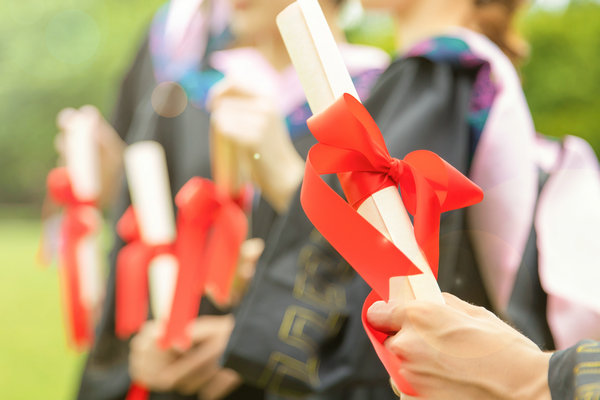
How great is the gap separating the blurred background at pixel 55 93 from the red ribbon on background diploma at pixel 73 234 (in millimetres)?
481

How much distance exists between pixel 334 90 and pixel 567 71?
137 inches

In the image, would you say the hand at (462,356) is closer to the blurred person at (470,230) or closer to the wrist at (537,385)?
the wrist at (537,385)

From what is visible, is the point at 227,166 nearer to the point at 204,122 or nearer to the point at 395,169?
the point at 204,122

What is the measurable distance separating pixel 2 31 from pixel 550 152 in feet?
29.0

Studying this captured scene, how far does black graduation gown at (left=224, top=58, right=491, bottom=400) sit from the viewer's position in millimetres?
543

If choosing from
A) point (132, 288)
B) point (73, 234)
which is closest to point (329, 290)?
point (132, 288)

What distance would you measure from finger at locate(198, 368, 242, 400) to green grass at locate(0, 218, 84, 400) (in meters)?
1.60

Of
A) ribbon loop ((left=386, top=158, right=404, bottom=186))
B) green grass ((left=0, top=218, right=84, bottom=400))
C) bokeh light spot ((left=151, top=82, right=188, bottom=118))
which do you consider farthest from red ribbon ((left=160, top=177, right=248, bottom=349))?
green grass ((left=0, top=218, right=84, bottom=400))

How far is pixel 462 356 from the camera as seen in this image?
0.29m

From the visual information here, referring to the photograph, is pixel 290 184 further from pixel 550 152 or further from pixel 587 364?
pixel 587 364

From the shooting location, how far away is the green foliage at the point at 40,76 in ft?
25.5

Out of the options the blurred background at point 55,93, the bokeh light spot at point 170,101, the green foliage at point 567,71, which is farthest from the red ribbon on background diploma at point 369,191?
the green foliage at point 567,71

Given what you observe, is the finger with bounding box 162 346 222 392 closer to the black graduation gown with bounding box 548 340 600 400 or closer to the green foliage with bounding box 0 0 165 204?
the black graduation gown with bounding box 548 340 600 400

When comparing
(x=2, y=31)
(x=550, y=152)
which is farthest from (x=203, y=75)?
(x=2, y=31)
